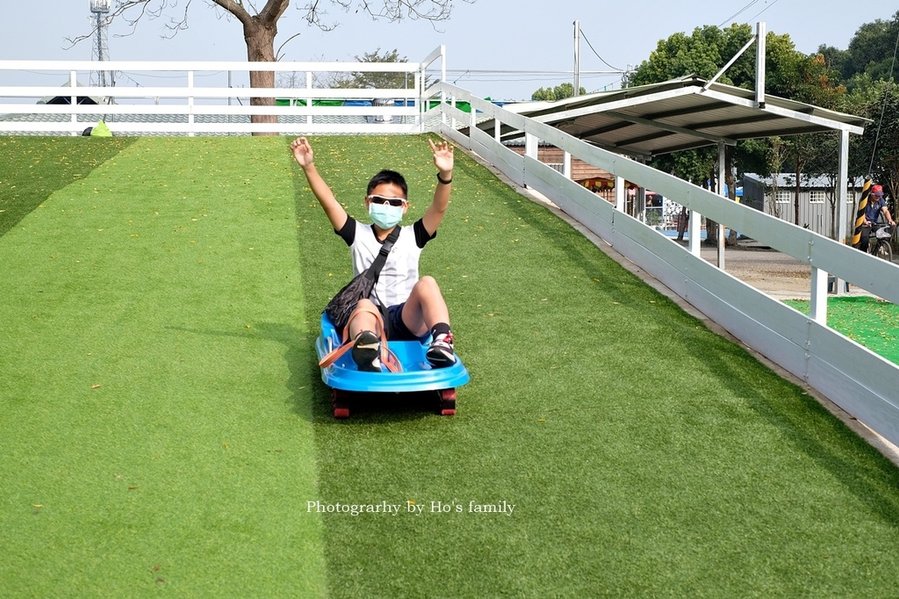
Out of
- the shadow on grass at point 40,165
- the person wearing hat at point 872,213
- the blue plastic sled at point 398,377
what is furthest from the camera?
the person wearing hat at point 872,213

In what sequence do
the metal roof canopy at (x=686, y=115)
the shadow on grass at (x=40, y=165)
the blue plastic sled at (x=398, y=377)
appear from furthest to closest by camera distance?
1. the metal roof canopy at (x=686, y=115)
2. the shadow on grass at (x=40, y=165)
3. the blue plastic sled at (x=398, y=377)

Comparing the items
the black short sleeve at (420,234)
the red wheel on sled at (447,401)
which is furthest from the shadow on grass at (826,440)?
the black short sleeve at (420,234)

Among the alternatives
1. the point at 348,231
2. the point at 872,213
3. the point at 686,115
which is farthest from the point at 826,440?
the point at 872,213

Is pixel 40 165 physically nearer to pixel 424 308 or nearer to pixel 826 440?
pixel 424 308

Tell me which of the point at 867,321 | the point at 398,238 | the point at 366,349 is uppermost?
the point at 398,238

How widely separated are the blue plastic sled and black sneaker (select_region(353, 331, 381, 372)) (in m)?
0.06

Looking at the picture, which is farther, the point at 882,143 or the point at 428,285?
the point at 882,143

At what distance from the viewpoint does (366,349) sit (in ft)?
16.9

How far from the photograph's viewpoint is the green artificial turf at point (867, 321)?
35.3ft

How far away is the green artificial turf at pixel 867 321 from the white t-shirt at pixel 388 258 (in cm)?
582

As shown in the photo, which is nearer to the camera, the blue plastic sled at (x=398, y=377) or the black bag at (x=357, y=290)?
the blue plastic sled at (x=398, y=377)

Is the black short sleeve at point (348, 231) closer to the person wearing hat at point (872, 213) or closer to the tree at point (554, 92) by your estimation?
the person wearing hat at point (872, 213)

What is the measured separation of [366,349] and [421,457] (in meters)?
0.63

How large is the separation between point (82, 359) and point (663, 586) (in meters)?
4.18
